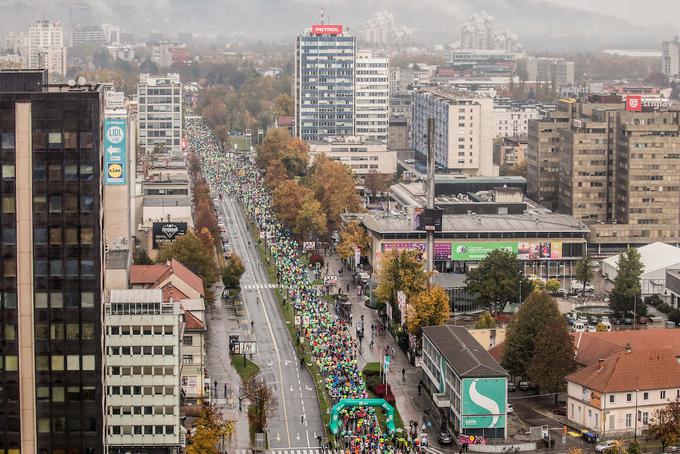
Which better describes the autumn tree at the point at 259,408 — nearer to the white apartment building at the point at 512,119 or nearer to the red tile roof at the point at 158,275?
Result: the red tile roof at the point at 158,275

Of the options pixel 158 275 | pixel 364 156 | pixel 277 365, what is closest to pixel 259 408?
pixel 277 365

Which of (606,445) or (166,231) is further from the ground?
(166,231)

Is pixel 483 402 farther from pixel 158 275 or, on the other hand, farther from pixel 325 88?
pixel 325 88

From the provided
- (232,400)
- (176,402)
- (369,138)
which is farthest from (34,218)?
(369,138)

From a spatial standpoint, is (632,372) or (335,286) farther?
(335,286)

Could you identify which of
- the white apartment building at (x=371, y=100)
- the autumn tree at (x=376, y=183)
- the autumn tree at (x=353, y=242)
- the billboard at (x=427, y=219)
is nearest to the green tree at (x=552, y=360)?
the billboard at (x=427, y=219)

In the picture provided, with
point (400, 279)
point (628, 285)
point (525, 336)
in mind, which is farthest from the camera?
point (628, 285)

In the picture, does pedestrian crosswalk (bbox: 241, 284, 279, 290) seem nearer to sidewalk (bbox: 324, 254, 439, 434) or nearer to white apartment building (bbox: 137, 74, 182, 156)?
sidewalk (bbox: 324, 254, 439, 434)

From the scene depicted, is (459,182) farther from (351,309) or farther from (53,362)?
(53,362)
